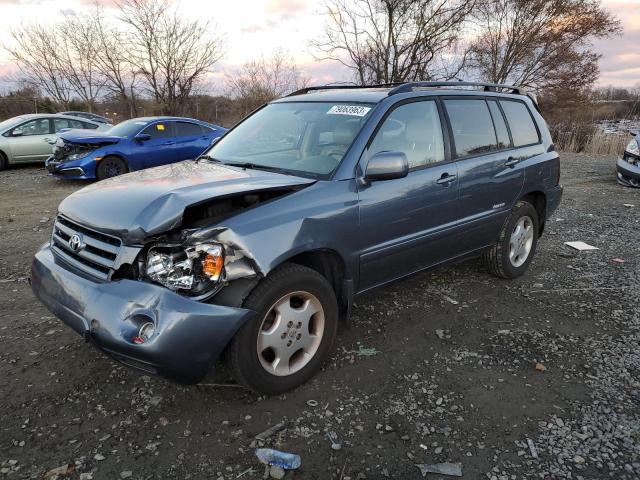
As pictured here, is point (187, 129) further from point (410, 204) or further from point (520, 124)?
point (410, 204)

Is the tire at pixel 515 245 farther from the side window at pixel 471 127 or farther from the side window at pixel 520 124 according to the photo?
→ the side window at pixel 471 127

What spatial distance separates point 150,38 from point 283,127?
72.4 feet

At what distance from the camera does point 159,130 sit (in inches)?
393

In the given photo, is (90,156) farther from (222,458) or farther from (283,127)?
(222,458)

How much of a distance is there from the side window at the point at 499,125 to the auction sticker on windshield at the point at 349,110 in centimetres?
157

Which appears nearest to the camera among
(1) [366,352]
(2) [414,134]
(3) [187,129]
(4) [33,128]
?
(1) [366,352]

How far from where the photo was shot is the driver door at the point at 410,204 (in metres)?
3.08

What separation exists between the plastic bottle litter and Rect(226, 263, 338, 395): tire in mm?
378

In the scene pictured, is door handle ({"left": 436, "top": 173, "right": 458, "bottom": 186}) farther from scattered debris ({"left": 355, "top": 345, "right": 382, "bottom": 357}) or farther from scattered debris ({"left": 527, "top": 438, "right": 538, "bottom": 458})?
scattered debris ({"left": 527, "top": 438, "right": 538, "bottom": 458})

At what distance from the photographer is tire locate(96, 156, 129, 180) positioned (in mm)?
9336

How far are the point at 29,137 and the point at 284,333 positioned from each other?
1201 cm

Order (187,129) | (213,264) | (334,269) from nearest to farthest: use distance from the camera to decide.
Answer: (213,264)
(334,269)
(187,129)

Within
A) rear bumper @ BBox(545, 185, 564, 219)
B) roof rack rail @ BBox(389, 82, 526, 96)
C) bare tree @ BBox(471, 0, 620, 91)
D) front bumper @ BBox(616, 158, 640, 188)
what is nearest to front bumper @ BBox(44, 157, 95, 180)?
roof rack rail @ BBox(389, 82, 526, 96)

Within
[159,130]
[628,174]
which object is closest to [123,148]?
[159,130]
